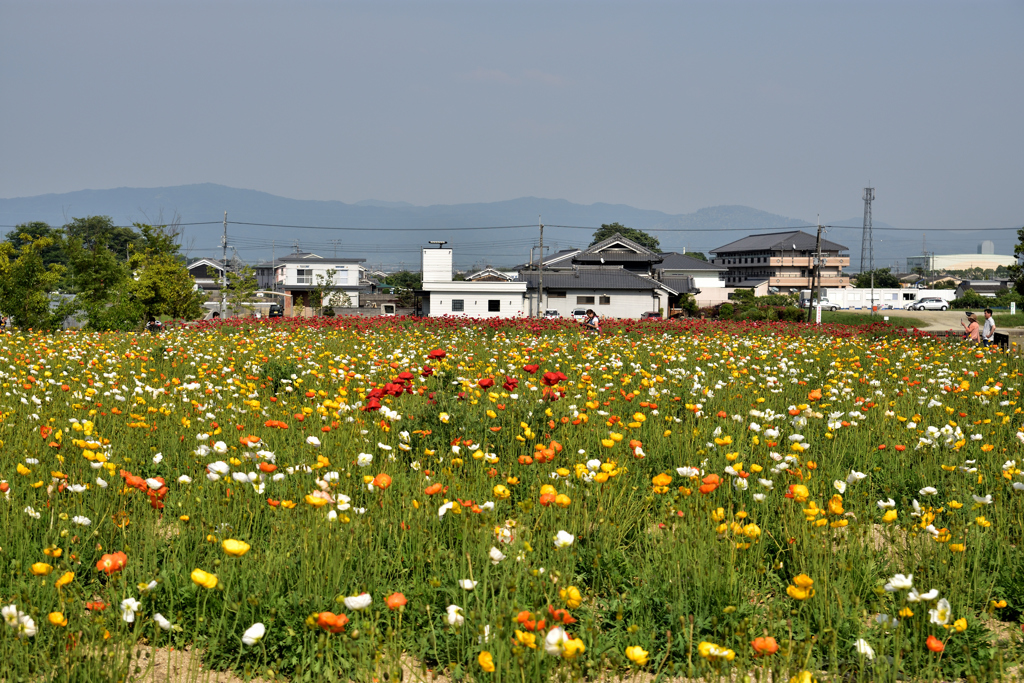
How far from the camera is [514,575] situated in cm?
341

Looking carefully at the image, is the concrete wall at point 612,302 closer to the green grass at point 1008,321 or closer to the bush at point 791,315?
the bush at point 791,315

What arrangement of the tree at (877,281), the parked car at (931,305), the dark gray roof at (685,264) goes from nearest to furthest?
the parked car at (931,305), the dark gray roof at (685,264), the tree at (877,281)

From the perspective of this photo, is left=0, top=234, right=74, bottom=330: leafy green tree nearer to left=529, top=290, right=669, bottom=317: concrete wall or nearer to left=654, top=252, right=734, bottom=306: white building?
left=529, top=290, right=669, bottom=317: concrete wall

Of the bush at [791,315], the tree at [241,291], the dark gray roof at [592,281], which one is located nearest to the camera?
the bush at [791,315]

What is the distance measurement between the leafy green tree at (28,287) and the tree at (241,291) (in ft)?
88.9

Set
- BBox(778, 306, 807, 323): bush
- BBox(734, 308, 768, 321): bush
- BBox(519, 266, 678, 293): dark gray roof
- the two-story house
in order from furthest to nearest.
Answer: the two-story house < BBox(519, 266, 678, 293): dark gray roof < BBox(778, 306, 807, 323): bush < BBox(734, 308, 768, 321): bush

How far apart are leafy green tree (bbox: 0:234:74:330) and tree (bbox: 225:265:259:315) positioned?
2709cm

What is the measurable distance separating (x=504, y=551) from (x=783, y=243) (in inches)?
4068

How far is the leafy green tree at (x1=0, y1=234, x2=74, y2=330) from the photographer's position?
21.8 metres

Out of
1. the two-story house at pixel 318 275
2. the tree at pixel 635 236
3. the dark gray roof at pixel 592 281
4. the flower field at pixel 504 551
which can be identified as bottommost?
the flower field at pixel 504 551

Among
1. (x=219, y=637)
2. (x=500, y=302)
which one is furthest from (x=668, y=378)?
(x=500, y=302)

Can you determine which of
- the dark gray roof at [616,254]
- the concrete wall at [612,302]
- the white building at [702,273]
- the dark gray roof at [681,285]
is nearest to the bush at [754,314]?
the concrete wall at [612,302]

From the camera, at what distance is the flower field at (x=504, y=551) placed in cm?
290

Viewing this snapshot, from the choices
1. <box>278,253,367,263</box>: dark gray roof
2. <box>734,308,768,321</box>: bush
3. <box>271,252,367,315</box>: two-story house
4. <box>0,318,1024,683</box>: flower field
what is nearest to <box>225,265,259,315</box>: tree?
<box>271,252,367,315</box>: two-story house
